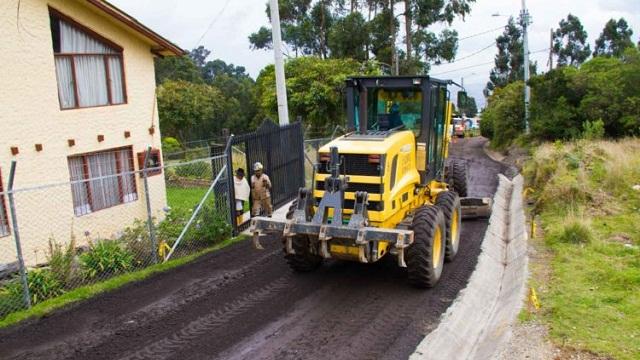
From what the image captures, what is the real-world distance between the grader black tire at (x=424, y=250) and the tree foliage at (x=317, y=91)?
16086 millimetres

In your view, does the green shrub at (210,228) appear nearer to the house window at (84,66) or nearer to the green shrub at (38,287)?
the green shrub at (38,287)

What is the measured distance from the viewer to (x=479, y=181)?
57.2 ft

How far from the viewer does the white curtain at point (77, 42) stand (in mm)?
11812

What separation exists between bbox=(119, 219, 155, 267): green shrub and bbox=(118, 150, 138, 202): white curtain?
359 cm

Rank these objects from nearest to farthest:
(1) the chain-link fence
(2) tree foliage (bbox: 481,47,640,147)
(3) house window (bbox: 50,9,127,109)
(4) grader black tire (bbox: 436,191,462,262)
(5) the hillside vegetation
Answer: (5) the hillside vegetation
(1) the chain-link fence
(4) grader black tire (bbox: 436,191,462,262)
(3) house window (bbox: 50,9,127,109)
(2) tree foliage (bbox: 481,47,640,147)

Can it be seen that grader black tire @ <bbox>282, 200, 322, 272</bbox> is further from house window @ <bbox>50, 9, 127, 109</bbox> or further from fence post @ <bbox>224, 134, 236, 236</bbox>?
house window @ <bbox>50, 9, 127, 109</bbox>

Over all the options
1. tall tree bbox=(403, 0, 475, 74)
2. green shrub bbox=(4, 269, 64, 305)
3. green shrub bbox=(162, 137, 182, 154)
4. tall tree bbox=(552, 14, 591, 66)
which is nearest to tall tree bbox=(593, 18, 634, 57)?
tall tree bbox=(552, 14, 591, 66)

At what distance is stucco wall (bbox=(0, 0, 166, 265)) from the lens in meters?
10.5

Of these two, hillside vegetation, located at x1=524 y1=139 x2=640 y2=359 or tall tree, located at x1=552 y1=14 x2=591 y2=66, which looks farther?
tall tree, located at x1=552 y1=14 x2=591 y2=66

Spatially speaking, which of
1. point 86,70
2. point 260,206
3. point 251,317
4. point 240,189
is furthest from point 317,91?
point 251,317

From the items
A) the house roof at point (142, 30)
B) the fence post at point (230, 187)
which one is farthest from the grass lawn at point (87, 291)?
the house roof at point (142, 30)

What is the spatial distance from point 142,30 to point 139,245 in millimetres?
5824

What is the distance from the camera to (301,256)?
8492mm

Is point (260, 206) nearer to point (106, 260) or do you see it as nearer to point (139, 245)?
point (139, 245)
